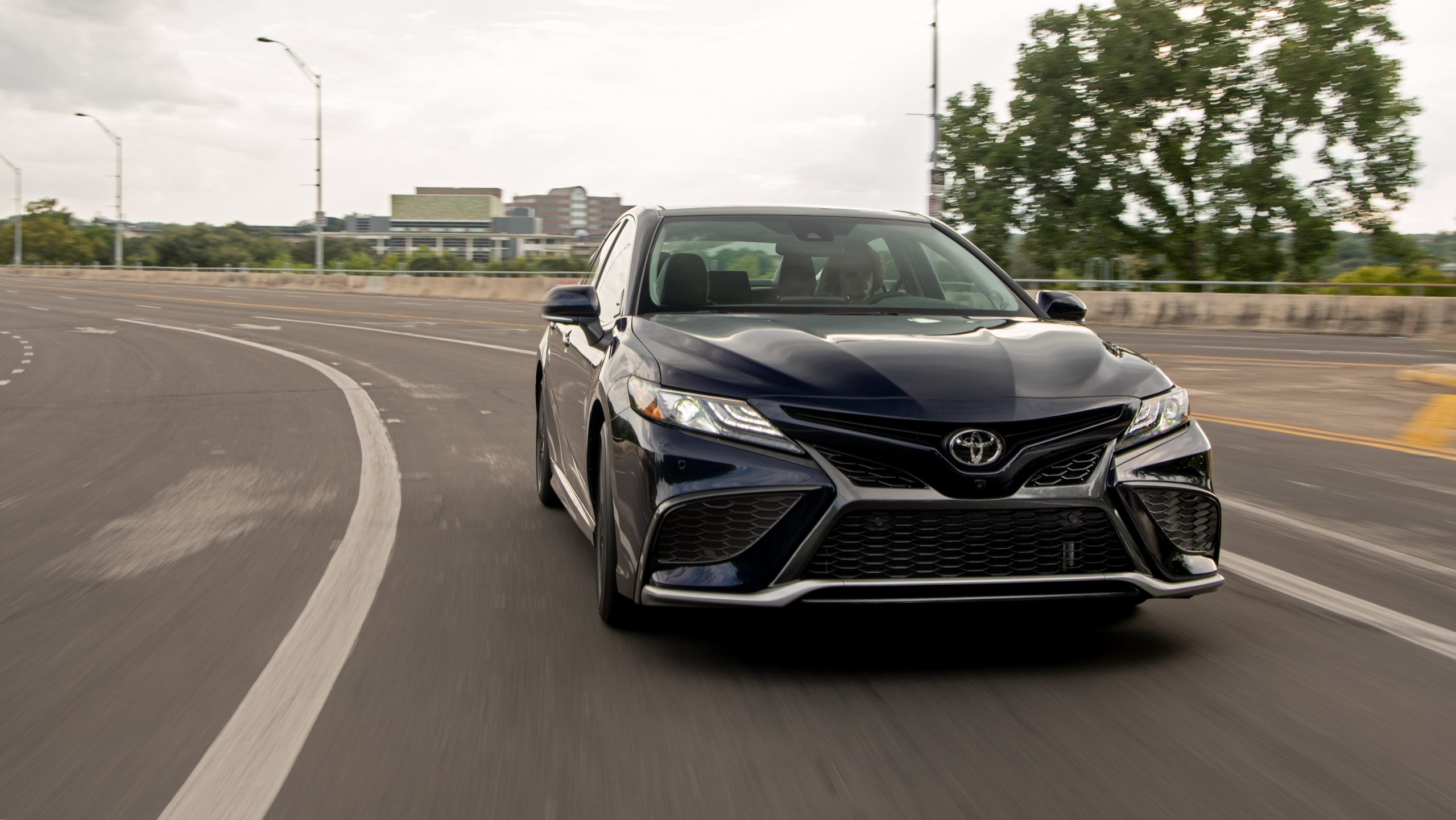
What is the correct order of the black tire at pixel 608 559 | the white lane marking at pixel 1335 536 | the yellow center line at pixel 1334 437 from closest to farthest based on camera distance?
the black tire at pixel 608 559 < the white lane marking at pixel 1335 536 < the yellow center line at pixel 1334 437

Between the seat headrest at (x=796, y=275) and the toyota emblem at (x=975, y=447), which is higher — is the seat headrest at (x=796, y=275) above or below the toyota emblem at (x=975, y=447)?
above

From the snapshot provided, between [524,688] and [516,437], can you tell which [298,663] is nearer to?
[524,688]

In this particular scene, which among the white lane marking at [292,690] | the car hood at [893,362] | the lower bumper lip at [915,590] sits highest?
the car hood at [893,362]

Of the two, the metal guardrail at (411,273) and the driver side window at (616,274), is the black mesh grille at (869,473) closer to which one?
the driver side window at (616,274)

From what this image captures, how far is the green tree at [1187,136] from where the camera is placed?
3962 cm

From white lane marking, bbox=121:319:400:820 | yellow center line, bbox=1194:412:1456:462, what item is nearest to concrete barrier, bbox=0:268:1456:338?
yellow center line, bbox=1194:412:1456:462

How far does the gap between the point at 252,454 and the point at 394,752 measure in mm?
6371

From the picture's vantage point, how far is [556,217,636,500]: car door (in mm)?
5148

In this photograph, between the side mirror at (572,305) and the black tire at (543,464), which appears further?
the black tire at (543,464)

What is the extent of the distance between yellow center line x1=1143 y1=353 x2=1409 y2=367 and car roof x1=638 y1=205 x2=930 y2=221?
40.2 feet

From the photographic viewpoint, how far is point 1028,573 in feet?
12.8

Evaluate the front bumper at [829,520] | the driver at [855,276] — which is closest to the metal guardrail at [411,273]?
the driver at [855,276]

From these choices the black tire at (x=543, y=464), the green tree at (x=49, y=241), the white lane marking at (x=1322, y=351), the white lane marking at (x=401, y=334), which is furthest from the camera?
the green tree at (x=49, y=241)

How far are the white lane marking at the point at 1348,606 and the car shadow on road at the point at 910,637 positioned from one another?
0.74m
